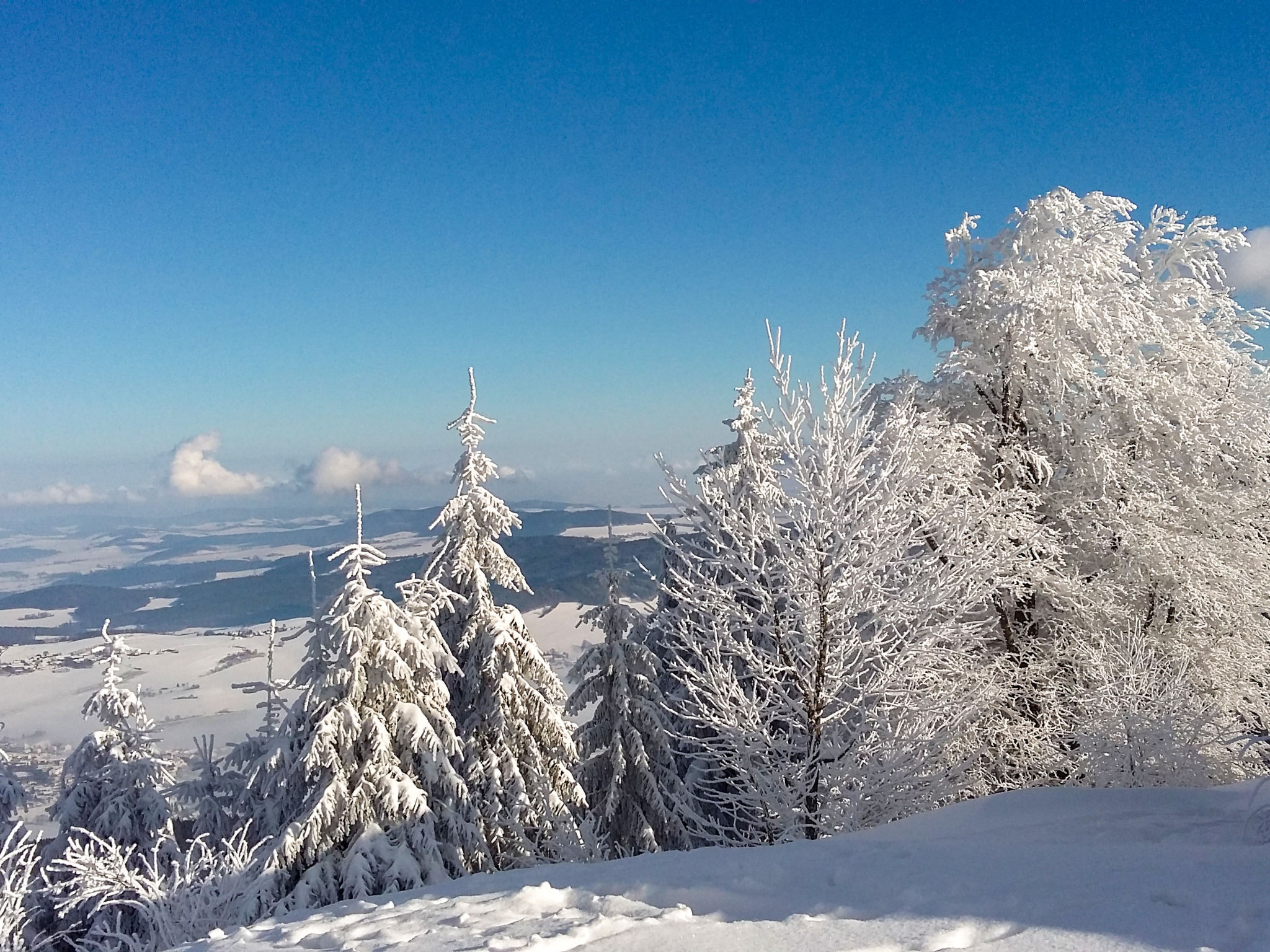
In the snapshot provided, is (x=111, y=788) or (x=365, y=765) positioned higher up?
(x=365, y=765)

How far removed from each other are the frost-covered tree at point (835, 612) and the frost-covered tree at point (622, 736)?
615 centimetres

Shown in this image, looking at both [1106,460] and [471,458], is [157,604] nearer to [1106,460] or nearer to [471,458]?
Answer: [471,458]

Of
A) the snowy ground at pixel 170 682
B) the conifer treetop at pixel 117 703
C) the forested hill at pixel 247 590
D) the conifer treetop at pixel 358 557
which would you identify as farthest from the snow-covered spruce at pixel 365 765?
the forested hill at pixel 247 590

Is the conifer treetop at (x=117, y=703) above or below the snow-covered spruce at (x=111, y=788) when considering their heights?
above

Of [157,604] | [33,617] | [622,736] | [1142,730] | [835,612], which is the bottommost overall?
[33,617]

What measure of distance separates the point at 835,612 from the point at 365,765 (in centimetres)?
753

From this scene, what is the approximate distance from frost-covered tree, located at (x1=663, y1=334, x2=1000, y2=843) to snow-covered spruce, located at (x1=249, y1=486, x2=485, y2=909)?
4.65 metres

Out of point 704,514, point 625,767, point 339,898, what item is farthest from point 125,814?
point 704,514

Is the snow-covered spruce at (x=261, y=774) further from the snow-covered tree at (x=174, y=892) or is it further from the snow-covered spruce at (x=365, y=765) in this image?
the snow-covered tree at (x=174, y=892)

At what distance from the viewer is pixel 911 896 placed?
4664mm

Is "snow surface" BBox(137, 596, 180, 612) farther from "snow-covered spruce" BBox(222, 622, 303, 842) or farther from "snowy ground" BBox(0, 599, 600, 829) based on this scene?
"snow-covered spruce" BBox(222, 622, 303, 842)

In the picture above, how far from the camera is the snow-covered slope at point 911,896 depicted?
12.9 ft

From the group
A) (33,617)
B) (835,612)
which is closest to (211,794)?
(835,612)

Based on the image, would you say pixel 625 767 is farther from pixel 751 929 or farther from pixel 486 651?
pixel 751 929
